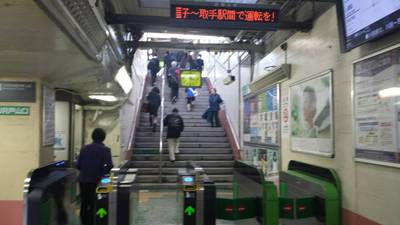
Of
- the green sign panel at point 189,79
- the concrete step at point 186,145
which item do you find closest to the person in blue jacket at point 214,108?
the green sign panel at point 189,79

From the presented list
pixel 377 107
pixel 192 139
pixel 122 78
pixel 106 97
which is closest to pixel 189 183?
pixel 377 107

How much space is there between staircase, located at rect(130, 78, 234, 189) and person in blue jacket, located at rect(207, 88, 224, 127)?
0.23m

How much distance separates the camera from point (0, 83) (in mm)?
5055

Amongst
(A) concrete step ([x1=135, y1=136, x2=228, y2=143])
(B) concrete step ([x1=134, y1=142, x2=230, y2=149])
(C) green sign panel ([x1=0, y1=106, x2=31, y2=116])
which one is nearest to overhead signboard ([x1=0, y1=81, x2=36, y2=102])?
(C) green sign panel ([x1=0, y1=106, x2=31, y2=116])

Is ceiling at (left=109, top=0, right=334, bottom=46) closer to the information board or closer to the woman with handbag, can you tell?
the information board

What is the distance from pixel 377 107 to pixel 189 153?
706 cm

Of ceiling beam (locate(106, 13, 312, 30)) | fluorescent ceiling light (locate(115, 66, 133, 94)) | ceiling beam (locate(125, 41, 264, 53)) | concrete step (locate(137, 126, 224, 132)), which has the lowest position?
concrete step (locate(137, 126, 224, 132))

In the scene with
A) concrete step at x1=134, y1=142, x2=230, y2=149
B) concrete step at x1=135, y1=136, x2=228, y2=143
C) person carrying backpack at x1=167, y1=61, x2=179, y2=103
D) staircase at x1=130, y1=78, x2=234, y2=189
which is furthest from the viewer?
person carrying backpack at x1=167, y1=61, x2=179, y2=103

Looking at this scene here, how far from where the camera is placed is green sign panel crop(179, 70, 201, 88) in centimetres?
1186

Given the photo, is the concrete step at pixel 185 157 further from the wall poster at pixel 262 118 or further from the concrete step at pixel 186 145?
the wall poster at pixel 262 118

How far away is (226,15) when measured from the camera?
4684 mm

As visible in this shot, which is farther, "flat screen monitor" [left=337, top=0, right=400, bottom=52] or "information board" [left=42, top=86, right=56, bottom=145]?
Answer: "information board" [left=42, top=86, right=56, bottom=145]

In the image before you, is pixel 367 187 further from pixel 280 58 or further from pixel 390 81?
pixel 280 58

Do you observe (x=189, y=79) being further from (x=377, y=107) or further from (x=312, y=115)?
(x=377, y=107)
